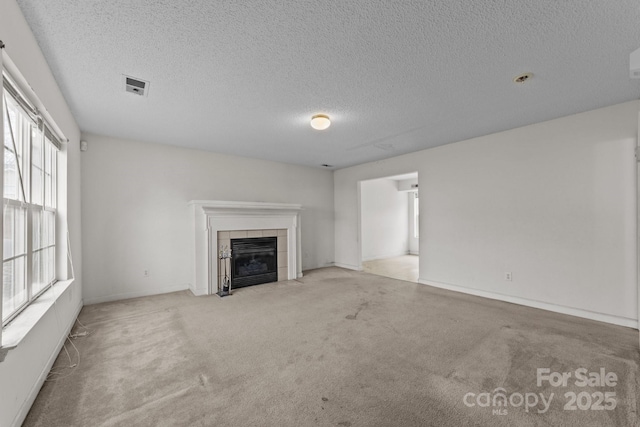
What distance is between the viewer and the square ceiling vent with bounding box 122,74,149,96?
2393 millimetres

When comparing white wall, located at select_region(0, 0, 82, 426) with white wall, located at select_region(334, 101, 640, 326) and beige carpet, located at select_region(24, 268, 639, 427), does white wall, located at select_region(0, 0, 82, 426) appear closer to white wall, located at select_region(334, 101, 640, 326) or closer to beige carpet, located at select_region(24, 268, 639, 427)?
beige carpet, located at select_region(24, 268, 639, 427)

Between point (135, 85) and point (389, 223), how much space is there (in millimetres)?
7122

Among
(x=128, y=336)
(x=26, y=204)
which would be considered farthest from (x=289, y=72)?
(x=128, y=336)

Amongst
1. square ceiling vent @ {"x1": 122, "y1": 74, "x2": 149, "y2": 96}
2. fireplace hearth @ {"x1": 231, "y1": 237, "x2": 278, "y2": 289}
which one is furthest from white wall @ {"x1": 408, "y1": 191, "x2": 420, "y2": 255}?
square ceiling vent @ {"x1": 122, "y1": 74, "x2": 149, "y2": 96}

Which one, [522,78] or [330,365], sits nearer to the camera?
[330,365]

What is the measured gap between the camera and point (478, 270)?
4.13 meters

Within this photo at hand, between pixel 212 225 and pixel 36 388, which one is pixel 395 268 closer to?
pixel 212 225

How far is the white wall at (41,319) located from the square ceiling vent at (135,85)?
52 cm

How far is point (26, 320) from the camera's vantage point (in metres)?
1.79

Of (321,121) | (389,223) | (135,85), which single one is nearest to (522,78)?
(321,121)

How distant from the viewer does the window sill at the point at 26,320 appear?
1476 mm

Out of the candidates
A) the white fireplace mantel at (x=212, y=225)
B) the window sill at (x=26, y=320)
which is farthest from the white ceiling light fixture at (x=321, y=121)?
the window sill at (x=26, y=320)

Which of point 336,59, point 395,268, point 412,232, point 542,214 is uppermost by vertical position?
point 336,59

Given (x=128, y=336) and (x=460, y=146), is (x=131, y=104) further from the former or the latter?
(x=460, y=146)
